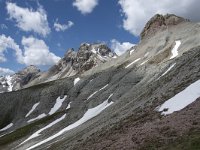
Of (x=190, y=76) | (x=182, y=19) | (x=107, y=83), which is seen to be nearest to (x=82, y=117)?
(x=107, y=83)

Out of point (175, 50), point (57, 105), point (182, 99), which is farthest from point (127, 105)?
point (57, 105)

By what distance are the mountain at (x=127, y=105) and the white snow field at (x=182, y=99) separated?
0.08 m

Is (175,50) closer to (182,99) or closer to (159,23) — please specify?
(159,23)

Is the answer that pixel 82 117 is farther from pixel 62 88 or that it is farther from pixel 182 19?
pixel 182 19

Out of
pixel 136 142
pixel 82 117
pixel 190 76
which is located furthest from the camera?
pixel 82 117

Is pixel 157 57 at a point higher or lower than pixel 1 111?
lower

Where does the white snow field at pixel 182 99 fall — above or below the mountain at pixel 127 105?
below

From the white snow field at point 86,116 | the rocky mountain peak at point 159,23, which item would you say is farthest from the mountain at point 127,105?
the rocky mountain peak at point 159,23

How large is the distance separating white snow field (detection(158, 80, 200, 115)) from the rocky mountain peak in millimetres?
124167

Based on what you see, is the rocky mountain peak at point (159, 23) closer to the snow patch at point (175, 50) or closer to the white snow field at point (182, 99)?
the snow patch at point (175, 50)

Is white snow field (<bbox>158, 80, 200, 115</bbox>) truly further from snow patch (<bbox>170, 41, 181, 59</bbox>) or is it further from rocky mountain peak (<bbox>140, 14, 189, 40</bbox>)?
→ rocky mountain peak (<bbox>140, 14, 189, 40</bbox>)

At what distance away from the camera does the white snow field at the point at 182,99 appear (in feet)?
138

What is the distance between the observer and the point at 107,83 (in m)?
125

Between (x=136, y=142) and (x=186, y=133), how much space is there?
5478 millimetres
